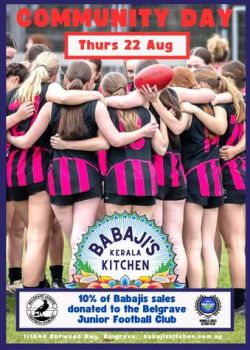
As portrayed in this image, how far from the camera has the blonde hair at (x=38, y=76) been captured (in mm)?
7594

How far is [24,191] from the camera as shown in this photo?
776 cm

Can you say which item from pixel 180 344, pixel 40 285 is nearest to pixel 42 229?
pixel 40 285

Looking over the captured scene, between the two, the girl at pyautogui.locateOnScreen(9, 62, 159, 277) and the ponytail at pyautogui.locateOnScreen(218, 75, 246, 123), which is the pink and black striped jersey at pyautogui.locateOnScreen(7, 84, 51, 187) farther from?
the ponytail at pyautogui.locateOnScreen(218, 75, 246, 123)

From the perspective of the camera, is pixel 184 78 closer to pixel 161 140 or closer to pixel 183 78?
pixel 183 78

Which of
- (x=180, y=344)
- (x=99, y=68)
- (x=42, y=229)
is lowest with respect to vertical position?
(x=180, y=344)

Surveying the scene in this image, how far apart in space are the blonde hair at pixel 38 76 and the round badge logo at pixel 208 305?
5.97 ft

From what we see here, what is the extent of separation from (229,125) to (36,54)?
156 centimetres

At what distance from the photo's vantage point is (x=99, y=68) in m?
8.11

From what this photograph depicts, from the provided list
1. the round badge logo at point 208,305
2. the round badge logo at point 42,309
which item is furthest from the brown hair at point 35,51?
the round badge logo at point 208,305

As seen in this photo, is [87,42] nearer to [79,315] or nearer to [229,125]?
[229,125]

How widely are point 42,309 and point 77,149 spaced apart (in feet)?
3.72

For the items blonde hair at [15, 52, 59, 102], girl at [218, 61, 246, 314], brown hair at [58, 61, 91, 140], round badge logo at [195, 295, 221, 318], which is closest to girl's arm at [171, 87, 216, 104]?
girl at [218, 61, 246, 314]

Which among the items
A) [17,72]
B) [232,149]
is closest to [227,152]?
[232,149]

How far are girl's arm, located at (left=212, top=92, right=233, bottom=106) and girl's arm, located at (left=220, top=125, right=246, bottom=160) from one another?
1.04ft
